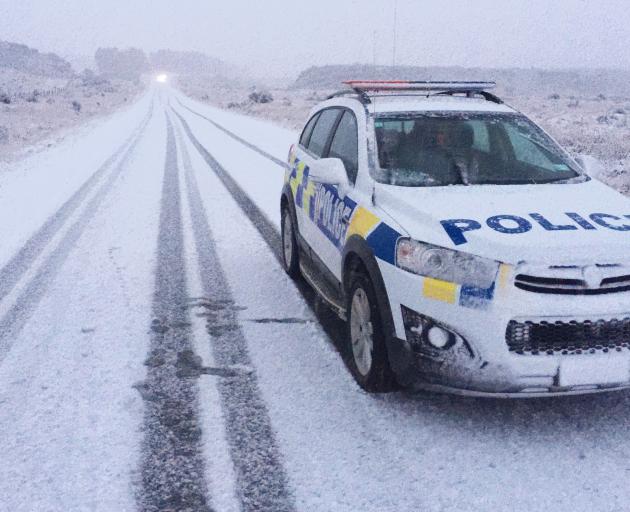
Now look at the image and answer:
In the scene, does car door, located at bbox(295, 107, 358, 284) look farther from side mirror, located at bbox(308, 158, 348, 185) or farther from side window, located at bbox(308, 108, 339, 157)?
side mirror, located at bbox(308, 158, 348, 185)

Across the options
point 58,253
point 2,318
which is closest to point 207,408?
point 2,318

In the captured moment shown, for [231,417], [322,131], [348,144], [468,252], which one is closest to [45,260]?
[322,131]

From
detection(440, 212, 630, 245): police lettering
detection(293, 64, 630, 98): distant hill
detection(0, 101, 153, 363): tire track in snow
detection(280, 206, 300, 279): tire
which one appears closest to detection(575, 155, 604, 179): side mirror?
detection(440, 212, 630, 245): police lettering

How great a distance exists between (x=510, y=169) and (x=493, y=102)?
3.54 ft

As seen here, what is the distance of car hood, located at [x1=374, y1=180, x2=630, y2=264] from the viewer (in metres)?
3.23

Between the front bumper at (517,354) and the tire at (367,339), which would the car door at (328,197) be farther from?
the front bumper at (517,354)

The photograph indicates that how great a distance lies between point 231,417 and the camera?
369 centimetres

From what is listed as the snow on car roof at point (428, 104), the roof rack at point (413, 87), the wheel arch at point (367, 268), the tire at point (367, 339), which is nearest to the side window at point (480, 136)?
the snow on car roof at point (428, 104)

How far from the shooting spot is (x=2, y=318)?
209 inches

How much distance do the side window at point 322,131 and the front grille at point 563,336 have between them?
2740 mm

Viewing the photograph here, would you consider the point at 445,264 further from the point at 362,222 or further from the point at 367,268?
the point at 362,222

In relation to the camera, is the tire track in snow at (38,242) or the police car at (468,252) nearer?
the police car at (468,252)

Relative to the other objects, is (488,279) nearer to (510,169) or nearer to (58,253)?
(510,169)

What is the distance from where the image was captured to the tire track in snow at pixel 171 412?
3020 millimetres
